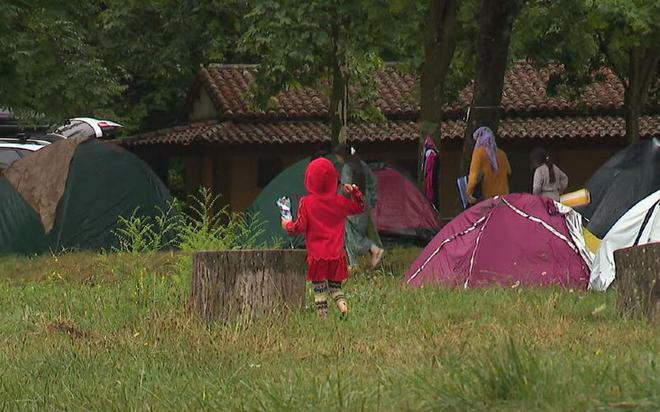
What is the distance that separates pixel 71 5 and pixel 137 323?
1806cm

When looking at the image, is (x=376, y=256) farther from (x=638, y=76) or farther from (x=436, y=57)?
(x=638, y=76)

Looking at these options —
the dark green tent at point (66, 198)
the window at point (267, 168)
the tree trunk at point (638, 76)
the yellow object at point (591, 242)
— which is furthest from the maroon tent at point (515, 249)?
the window at point (267, 168)

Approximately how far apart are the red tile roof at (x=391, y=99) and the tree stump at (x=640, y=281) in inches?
1245

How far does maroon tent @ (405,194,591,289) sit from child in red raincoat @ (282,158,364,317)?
3422mm

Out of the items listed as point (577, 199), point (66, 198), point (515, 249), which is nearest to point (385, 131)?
point (66, 198)

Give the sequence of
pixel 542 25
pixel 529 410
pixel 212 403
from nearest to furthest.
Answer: pixel 529 410, pixel 212 403, pixel 542 25

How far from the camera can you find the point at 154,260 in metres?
17.9

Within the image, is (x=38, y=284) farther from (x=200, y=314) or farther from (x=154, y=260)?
(x=200, y=314)

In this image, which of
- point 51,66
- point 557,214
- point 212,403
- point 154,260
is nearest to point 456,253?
point 557,214

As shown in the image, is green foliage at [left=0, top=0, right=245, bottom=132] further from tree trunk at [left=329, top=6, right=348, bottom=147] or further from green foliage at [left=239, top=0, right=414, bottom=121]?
green foliage at [left=239, top=0, right=414, bottom=121]

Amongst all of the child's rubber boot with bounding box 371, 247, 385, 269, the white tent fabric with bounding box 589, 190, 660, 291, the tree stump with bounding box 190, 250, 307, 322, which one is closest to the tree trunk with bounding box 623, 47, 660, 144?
the child's rubber boot with bounding box 371, 247, 385, 269

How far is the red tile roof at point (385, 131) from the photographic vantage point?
41.9 m

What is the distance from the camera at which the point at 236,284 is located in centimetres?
1112

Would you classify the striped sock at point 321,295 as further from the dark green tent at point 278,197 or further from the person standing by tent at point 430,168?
the person standing by tent at point 430,168
